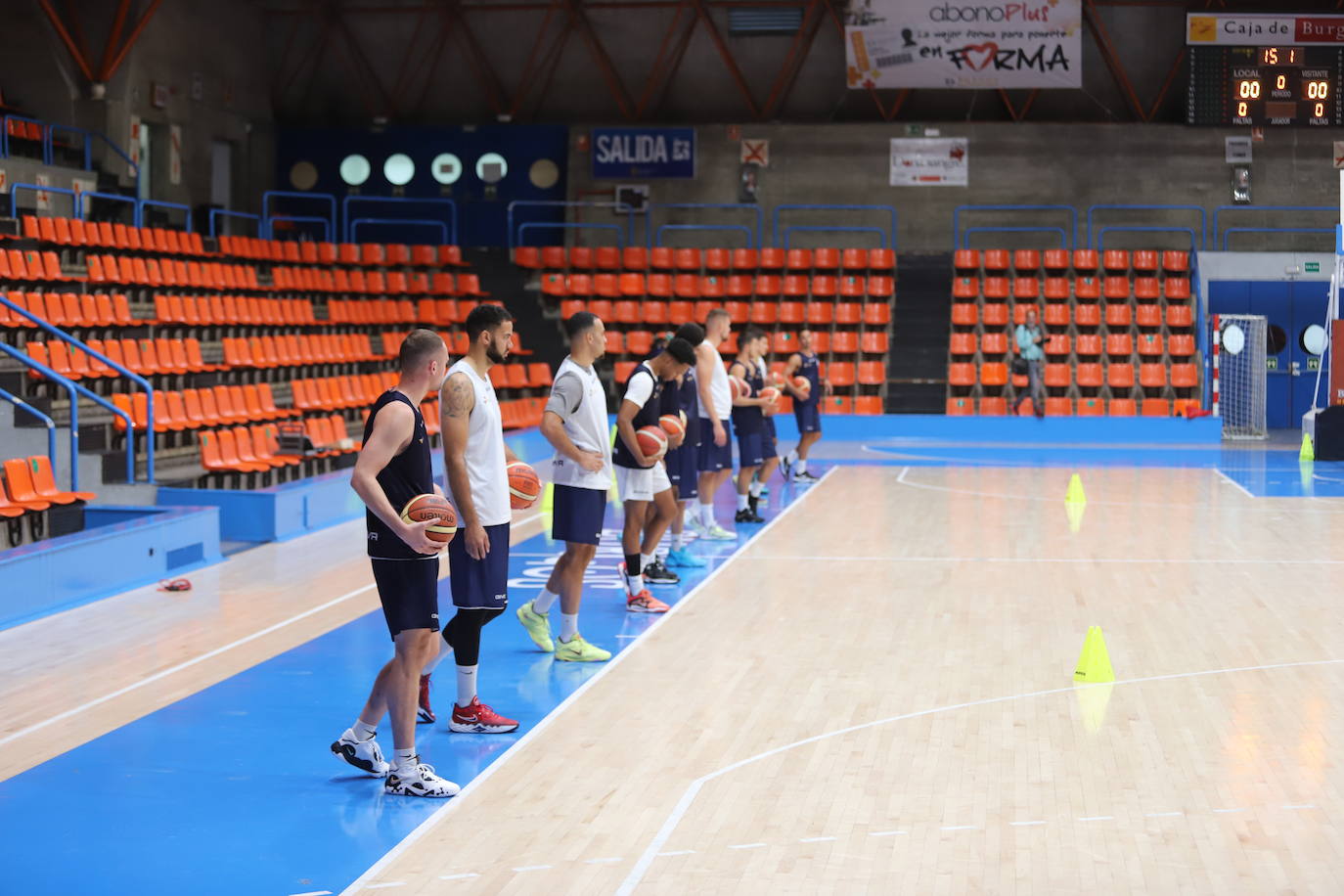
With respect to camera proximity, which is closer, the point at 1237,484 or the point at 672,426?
the point at 672,426

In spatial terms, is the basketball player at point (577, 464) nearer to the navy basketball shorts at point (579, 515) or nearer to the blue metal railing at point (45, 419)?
the navy basketball shorts at point (579, 515)

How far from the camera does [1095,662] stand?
751 centimetres

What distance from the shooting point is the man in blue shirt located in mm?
22547

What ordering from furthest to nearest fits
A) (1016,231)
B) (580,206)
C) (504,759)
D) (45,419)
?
1. (580,206)
2. (1016,231)
3. (45,419)
4. (504,759)

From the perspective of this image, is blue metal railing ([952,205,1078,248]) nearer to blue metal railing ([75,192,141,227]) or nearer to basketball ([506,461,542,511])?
blue metal railing ([75,192,141,227])

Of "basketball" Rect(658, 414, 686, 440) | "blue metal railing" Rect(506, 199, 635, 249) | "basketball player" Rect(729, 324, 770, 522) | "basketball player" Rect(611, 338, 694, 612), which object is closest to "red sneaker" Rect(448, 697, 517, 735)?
"basketball player" Rect(611, 338, 694, 612)

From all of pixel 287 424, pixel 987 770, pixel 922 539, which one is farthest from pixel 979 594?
pixel 287 424

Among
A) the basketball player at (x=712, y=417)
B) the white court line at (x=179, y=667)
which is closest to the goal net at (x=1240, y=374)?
Result: the basketball player at (x=712, y=417)

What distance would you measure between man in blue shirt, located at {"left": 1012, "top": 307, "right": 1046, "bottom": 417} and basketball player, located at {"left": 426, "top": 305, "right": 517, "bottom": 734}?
55.8 feet

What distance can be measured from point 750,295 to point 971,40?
18.0 ft

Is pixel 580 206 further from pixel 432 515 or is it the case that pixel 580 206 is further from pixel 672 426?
pixel 432 515

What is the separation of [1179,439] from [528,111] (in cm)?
1275

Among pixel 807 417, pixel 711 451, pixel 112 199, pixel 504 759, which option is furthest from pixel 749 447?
pixel 112 199

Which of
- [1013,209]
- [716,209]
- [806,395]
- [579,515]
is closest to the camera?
[579,515]
